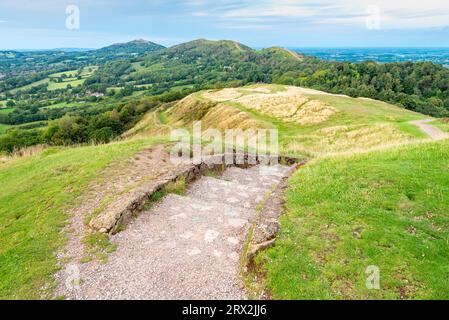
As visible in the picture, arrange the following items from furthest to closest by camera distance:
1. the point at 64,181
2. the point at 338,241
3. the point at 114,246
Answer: the point at 64,181 → the point at 114,246 → the point at 338,241

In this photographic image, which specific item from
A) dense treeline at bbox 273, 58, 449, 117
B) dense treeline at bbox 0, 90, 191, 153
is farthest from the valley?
dense treeline at bbox 273, 58, 449, 117

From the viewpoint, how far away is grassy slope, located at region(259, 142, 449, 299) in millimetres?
8344

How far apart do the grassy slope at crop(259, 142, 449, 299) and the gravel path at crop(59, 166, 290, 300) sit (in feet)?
5.07

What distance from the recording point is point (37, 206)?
45.4 ft

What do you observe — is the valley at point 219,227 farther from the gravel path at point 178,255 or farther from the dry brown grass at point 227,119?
the dry brown grass at point 227,119

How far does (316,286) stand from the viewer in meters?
8.37

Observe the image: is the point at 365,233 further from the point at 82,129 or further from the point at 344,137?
the point at 82,129

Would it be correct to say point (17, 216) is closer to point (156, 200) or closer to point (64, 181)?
point (64, 181)

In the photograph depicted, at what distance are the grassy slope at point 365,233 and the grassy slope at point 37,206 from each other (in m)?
7.14

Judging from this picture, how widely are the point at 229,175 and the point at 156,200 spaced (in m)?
6.42

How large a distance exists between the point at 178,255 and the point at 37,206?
7637 millimetres

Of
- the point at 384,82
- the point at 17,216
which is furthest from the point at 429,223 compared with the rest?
the point at 384,82

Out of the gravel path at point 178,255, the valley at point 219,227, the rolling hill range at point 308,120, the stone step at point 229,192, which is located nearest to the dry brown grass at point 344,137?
the rolling hill range at point 308,120
